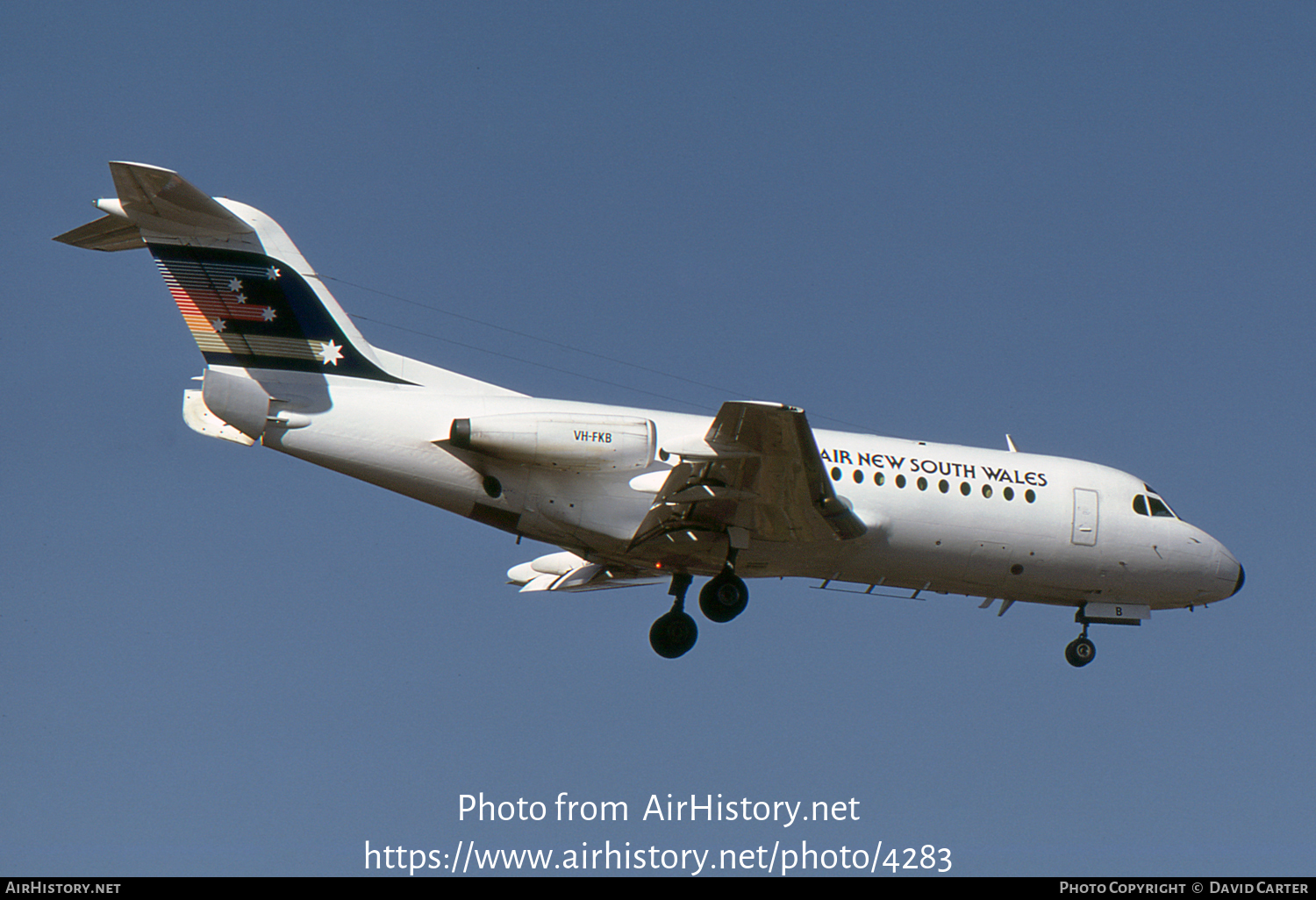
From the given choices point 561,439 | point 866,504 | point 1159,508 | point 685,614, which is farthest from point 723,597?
point 1159,508

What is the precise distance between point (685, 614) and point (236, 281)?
775 centimetres

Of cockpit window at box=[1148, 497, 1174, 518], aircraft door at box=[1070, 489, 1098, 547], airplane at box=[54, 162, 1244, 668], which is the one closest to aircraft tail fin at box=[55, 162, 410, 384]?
airplane at box=[54, 162, 1244, 668]

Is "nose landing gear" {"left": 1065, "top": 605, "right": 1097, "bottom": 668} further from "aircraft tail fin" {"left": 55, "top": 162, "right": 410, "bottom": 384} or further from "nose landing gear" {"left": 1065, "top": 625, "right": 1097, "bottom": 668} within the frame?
"aircraft tail fin" {"left": 55, "top": 162, "right": 410, "bottom": 384}

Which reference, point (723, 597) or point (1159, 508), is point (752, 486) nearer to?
point (723, 597)

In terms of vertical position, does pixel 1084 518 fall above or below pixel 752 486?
above

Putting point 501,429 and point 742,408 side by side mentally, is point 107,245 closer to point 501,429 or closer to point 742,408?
point 501,429

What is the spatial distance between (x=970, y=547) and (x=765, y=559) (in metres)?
3.13

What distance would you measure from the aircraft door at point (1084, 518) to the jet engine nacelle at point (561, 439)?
728cm

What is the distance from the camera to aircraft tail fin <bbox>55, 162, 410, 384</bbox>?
55.3 ft

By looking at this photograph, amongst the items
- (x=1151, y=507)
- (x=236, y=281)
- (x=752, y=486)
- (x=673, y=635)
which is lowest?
(x=673, y=635)

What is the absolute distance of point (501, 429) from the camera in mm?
16938

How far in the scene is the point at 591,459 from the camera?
57.4 ft

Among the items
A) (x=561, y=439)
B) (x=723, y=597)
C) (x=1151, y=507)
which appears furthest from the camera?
(x=1151, y=507)

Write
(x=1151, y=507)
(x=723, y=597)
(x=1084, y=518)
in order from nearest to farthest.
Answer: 1. (x=723, y=597)
2. (x=1084, y=518)
3. (x=1151, y=507)
